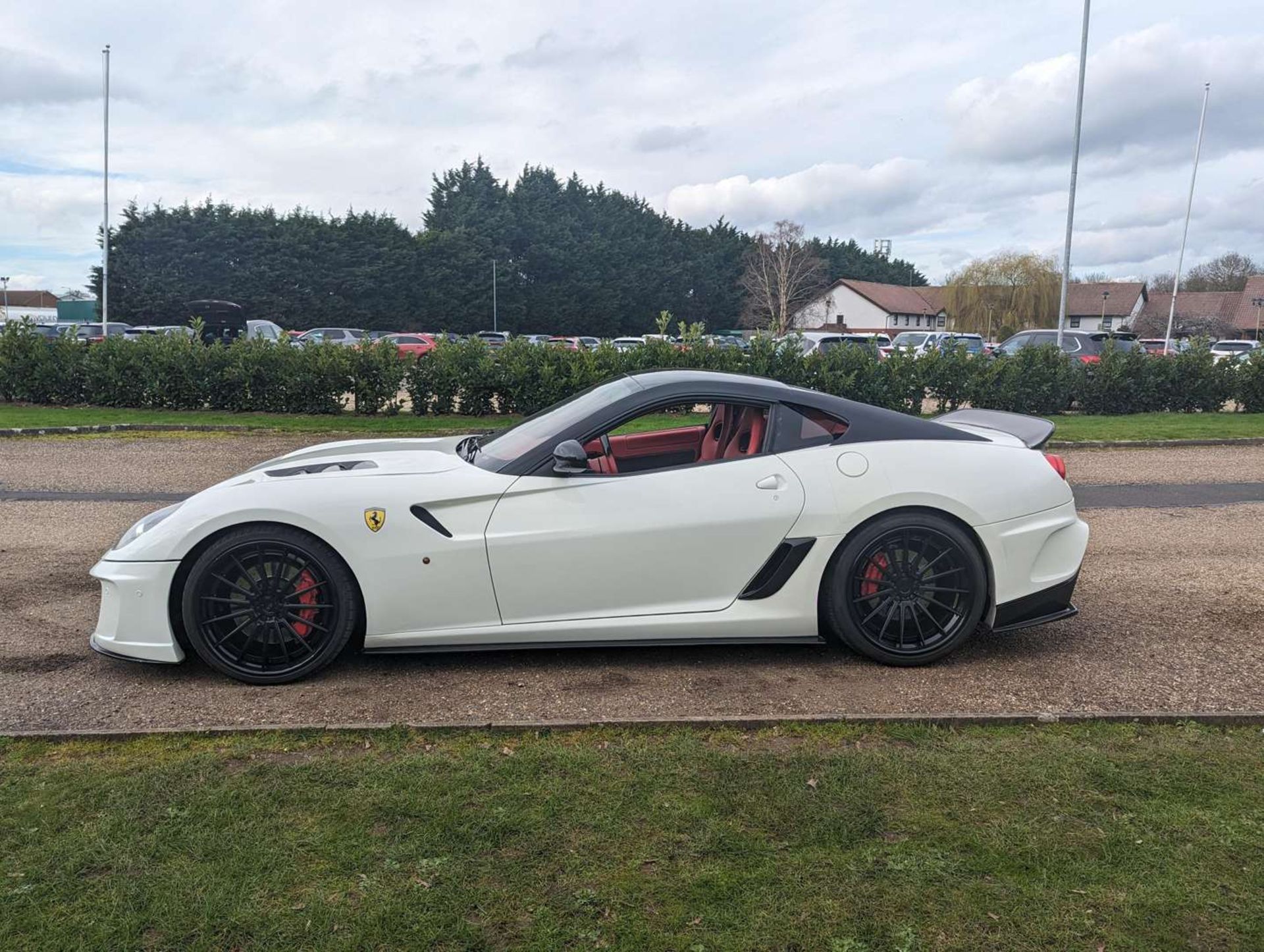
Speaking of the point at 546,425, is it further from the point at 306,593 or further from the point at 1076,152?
the point at 1076,152

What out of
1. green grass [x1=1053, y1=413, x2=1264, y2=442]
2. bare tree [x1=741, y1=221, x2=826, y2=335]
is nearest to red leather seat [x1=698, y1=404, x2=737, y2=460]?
green grass [x1=1053, y1=413, x2=1264, y2=442]

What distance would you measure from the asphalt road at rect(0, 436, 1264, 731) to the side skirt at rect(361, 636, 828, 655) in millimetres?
130

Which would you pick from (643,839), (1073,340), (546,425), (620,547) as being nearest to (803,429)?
(620,547)

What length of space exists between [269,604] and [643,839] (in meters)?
2.12

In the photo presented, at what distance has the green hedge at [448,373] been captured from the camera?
1653 cm

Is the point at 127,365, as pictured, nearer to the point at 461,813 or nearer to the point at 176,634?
the point at 176,634

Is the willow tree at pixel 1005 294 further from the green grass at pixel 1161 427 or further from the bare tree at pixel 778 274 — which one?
the green grass at pixel 1161 427

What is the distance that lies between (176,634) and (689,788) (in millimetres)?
2423

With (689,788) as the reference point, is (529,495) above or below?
above

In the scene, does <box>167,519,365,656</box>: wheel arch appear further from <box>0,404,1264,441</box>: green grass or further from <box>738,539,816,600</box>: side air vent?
<box>0,404,1264,441</box>: green grass

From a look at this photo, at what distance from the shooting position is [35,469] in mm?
10719

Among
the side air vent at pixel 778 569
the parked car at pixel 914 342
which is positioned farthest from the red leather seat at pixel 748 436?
the parked car at pixel 914 342

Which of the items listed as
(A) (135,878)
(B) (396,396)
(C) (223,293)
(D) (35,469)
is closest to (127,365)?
(B) (396,396)

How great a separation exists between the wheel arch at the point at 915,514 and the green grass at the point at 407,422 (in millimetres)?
10284
